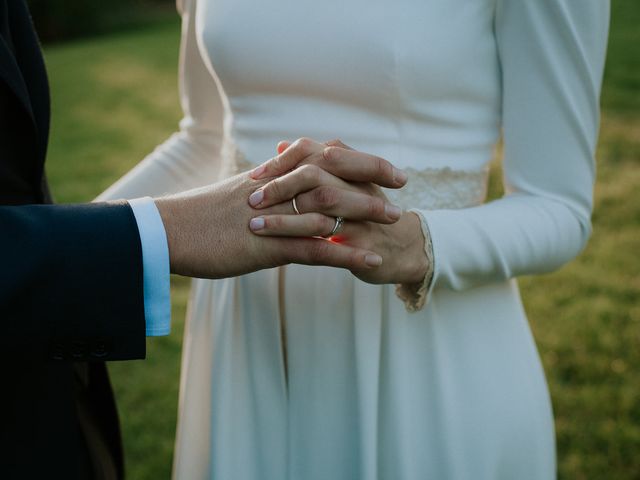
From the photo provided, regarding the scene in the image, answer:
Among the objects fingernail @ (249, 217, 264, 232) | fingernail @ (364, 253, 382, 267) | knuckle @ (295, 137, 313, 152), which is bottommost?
fingernail @ (364, 253, 382, 267)

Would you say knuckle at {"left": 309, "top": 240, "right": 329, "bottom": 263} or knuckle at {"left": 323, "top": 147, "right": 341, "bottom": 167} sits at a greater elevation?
knuckle at {"left": 323, "top": 147, "right": 341, "bottom": 167}

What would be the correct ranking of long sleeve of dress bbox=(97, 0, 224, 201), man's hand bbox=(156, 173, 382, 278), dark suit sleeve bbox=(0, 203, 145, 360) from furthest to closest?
long sleeve of dress bbox=(97, 0, 224, 201) → man's hand bbox=(156, 173, 382, 278) → dark suit sleeve bbox=(0, 203, 145, 360)

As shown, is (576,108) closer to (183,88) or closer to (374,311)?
(374,311)

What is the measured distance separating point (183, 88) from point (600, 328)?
336cm

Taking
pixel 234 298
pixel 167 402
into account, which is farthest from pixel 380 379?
pixel 167 402

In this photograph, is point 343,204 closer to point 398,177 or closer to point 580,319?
point 398,177

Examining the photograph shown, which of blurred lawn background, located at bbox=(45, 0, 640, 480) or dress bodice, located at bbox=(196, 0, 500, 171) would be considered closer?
dress bodice, located at bbox=(196, 0, 500, 171)

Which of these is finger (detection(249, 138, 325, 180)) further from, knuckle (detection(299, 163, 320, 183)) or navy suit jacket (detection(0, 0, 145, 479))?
navy suit jacket (detection(0, 0, 145, 479))

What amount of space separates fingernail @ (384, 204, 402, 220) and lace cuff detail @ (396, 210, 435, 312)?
0.46 feet

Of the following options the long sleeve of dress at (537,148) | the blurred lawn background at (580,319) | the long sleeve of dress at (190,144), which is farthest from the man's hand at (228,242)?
the blurred lawn background at (580,319)

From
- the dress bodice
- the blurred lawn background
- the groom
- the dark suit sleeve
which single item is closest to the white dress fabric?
the dress bodice

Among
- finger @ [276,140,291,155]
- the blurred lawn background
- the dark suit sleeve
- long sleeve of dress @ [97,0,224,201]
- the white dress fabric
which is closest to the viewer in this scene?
the dark suit sleeve

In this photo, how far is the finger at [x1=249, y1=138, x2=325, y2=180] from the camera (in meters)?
1.40

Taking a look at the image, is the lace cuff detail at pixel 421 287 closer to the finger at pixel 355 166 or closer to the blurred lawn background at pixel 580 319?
the finger at pixel 355 166
